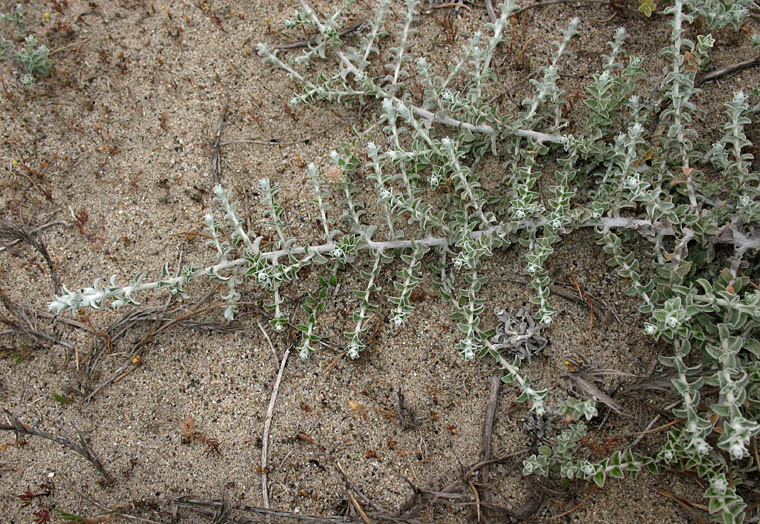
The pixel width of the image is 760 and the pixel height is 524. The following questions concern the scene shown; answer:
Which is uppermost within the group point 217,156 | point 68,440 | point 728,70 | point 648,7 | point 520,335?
point 648,7

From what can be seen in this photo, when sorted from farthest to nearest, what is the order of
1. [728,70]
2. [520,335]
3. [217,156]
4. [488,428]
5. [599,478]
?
[217,156], [728,70], [520,335], [488,428], [599,478]

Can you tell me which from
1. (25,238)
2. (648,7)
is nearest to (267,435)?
(25,238)

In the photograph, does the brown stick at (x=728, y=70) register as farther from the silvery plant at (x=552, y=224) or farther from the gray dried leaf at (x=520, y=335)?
the gray dried leaf at (x=520, y=335)

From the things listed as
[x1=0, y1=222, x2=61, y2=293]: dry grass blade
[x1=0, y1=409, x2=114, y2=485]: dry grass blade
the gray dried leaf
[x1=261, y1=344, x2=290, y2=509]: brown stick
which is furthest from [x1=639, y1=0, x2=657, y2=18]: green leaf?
[x1=0, y1=409, x2=114, y2=485]: dry grass blade

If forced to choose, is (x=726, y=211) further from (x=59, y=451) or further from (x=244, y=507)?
(x=59, y=451)

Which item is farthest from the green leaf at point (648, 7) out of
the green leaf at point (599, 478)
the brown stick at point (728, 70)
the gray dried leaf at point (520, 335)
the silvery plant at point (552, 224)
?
the green leaf at point (599, 478)

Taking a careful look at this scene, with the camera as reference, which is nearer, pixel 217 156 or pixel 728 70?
pixel 728 70

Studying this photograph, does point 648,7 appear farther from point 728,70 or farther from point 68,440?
point 68,440
